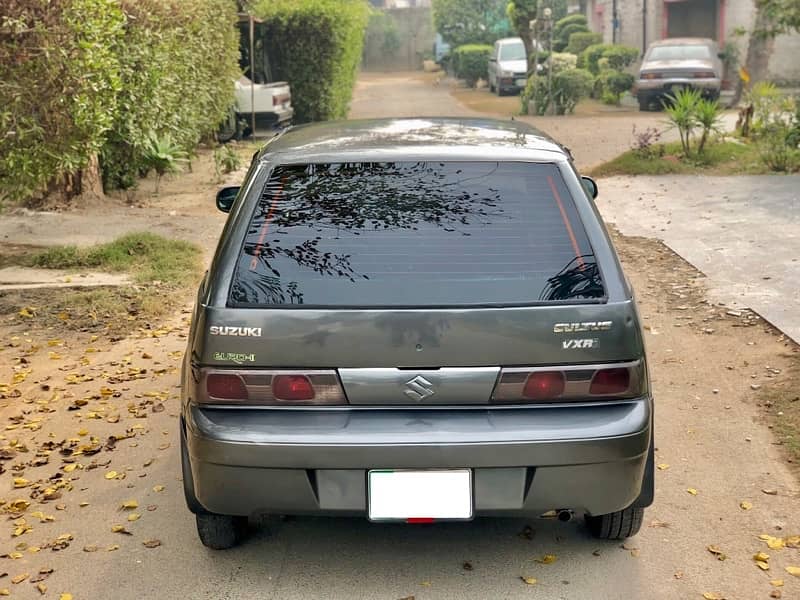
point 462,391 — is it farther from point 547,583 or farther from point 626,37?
point 626,37

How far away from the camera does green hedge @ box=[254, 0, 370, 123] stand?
66.6 feet

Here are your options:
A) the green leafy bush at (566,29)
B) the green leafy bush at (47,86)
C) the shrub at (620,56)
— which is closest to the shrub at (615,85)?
the shrub at (620,56)

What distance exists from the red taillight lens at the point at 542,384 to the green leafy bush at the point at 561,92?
21.6m

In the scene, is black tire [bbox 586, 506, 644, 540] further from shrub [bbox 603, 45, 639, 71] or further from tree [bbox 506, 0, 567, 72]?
shrub [bbox 603, 45, 639, 71]

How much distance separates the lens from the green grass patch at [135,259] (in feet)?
29.2

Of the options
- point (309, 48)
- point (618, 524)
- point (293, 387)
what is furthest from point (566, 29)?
point (293, 387)

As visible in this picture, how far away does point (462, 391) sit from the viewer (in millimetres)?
3490

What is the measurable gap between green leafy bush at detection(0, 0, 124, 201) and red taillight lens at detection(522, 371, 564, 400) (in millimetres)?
5518

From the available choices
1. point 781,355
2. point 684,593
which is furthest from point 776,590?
point 781,355

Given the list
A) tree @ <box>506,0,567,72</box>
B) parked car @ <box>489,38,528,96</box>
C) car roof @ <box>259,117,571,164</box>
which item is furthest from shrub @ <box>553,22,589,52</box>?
car roof @ <box>259,117,571,164</box>

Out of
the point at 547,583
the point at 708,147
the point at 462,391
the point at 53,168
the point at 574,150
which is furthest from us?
the point at 574,150

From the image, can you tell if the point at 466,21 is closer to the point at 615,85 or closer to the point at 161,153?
the point at 615,85

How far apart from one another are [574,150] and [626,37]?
56.6 ft

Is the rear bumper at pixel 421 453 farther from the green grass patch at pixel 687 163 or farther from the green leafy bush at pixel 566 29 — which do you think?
the green leafy bush at pixel 566 29
